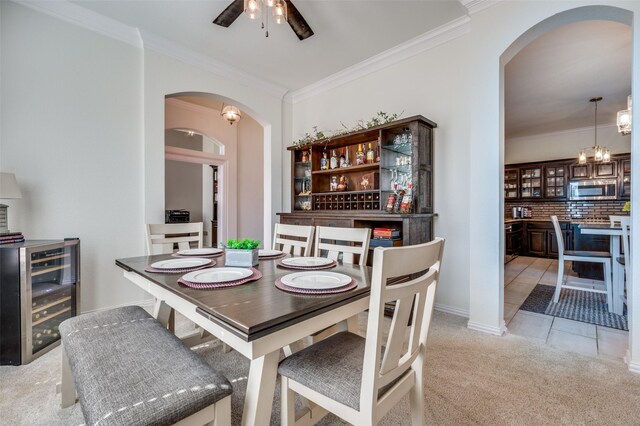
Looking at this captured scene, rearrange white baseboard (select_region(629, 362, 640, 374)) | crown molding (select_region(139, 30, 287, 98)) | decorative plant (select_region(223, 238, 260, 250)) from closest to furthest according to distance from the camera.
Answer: decorative plant (select_region(223, 238, 260, 250)) < white baseboard (select_region(629, 362, 640, 374)) < crown molding (select_region(139, 30, 287, 98))

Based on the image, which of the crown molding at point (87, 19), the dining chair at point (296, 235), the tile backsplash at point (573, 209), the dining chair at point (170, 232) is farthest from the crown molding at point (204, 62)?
the tile backsplash at point (573, 209)

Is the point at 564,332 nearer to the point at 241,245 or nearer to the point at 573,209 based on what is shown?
the point at 241,245

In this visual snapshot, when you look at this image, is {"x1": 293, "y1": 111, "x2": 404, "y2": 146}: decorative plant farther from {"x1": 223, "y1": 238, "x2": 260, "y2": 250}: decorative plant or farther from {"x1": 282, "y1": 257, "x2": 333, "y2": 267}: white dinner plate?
{"x1": 223, "y1": 238, "x2": 260, "y2": 250}: decorative plant

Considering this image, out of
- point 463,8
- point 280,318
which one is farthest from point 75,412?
point 463,8

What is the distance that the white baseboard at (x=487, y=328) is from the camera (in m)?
2.39

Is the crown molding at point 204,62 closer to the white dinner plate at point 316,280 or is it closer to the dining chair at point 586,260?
the white dinner plate at point 316,280

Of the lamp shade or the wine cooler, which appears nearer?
the wine cooler

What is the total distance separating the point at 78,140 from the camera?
107 inches

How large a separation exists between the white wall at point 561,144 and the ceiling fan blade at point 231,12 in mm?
7228

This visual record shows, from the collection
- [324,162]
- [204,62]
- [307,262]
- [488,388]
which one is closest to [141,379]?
[307,262]

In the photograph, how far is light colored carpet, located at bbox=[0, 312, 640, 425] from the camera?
4.77 feet

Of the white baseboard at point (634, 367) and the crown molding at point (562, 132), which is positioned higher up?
the crown molding at point (562, 132)

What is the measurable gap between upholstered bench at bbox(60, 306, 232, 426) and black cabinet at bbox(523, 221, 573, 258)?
7209mm

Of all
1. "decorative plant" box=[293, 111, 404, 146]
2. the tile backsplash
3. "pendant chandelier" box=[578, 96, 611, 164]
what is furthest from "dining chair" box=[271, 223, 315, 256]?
the tile backsplash
